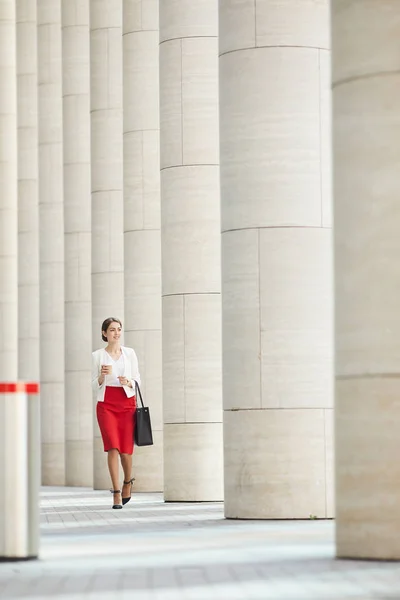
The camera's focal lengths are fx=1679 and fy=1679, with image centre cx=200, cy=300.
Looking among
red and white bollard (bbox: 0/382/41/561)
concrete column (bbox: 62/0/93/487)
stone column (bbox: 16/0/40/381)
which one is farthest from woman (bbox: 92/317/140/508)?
stone column (bbox: 16/0/40/381)

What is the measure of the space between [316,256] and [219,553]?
5.18 metres

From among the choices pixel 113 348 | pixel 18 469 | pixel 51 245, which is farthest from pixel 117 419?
pixel 51 245

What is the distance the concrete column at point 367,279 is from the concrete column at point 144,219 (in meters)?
12.9

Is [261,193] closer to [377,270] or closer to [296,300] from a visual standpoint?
[296,300]

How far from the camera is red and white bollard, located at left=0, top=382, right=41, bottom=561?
12.4m

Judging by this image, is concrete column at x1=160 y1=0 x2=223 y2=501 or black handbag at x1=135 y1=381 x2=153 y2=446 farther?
concrete column at x1=160 y1=0 x2=223 y2=501

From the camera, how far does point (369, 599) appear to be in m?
10.0

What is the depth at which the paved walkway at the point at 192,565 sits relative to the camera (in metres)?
10.6

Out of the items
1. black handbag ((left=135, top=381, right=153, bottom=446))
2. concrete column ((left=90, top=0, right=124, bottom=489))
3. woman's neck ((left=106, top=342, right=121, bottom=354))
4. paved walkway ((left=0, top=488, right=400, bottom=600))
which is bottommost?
paved walkway ((left=0, top=488, right=400, bottom=600))

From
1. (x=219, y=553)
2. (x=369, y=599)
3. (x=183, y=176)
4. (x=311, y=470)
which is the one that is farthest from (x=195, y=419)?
(x=369, y=599)

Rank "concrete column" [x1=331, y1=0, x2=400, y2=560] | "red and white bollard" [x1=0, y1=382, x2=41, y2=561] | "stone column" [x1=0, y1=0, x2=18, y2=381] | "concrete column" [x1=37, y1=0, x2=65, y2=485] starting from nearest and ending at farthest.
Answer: "red and white bollard" [x1=0, y1=382, x2=41, y2=561]
"concrete column" [x1=331, y1=0, x2=400, y2=560]
"concrete column" [x1=37, y1=0, x2=65, y2=485]
"stone column" [x1=0, y1=0, x2=18, y2=381]

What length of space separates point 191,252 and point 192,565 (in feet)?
33.6

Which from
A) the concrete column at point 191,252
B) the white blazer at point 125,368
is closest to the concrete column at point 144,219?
the concrete column at point 191,252

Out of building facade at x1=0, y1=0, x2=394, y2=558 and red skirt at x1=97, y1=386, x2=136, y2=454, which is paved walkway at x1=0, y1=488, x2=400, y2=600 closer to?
building facade at x1=0, y1=0, x2=394, y2=558
